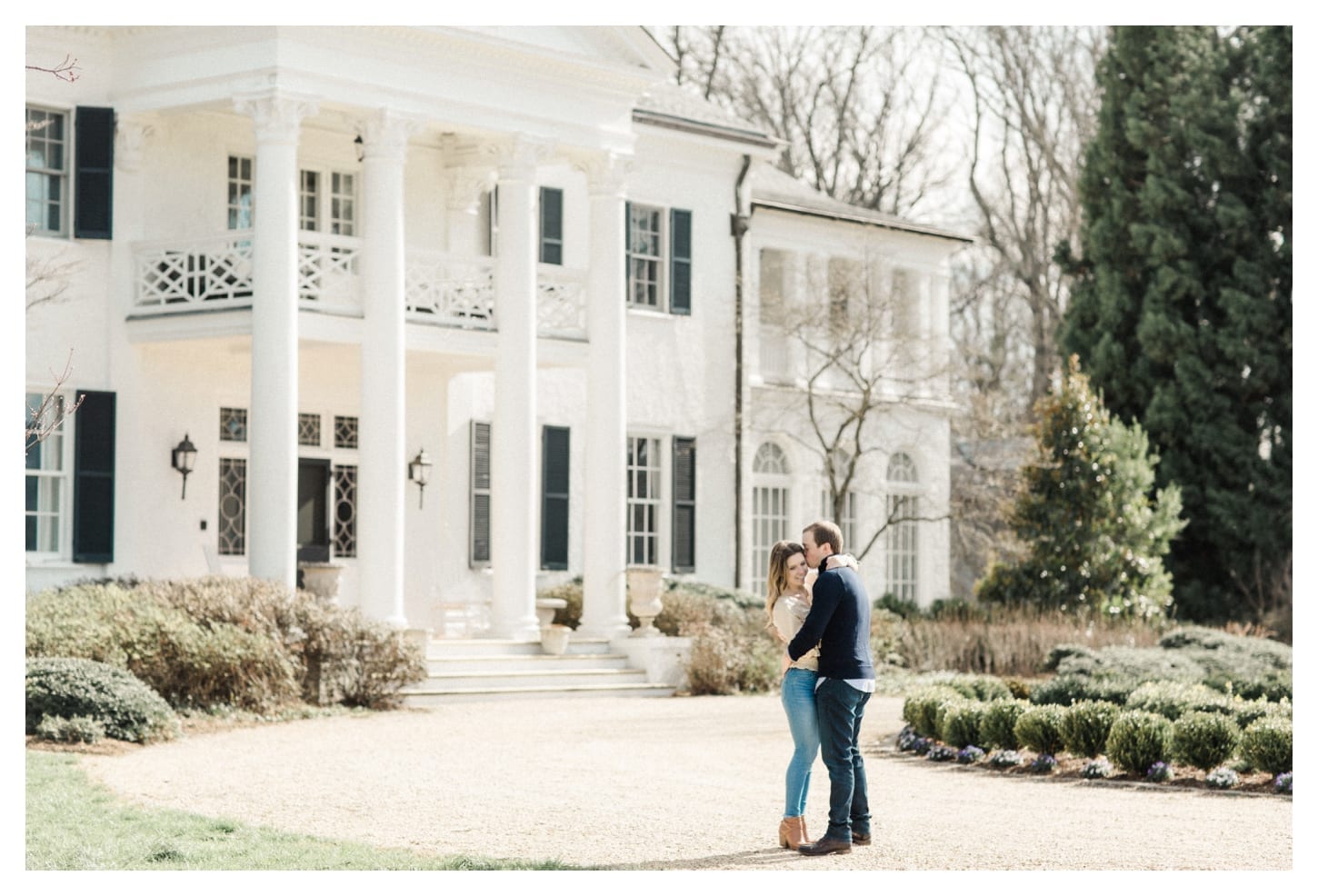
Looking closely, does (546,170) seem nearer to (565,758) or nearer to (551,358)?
(551,358)

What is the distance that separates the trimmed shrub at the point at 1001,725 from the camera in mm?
14516

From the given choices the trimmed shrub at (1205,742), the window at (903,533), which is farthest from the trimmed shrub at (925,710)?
the window at (903,533)

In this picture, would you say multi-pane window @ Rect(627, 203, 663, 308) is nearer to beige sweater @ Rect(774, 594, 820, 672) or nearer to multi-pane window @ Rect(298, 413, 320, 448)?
multi-pane window @ Rect(298, 413, 320, 448)

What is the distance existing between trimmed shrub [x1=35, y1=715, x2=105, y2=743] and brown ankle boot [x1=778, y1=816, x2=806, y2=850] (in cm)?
720

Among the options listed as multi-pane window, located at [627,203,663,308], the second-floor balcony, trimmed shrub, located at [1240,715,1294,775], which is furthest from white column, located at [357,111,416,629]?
trimmed shrub, located at [1240,715,1294,775]

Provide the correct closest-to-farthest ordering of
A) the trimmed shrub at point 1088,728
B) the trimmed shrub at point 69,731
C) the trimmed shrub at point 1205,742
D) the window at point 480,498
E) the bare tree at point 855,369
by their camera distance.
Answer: the trimmed shrub at point 1205,742, the trimmed shrub at point 1088,728, the trimmed shrub at point 69,731, the window at point 480,498, the bare tree at point 855,369

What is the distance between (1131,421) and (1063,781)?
18.9 meters

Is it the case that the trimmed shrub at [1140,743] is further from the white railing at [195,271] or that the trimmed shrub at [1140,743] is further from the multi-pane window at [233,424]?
the multi-pane window at [233,424]

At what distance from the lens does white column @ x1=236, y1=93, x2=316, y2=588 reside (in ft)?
65.9

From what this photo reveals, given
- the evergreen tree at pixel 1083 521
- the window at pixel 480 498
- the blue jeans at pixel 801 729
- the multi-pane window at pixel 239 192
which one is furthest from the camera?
the evergreen tree at pixel 1083 521

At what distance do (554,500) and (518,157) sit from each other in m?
5.18

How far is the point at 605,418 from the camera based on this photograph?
76.0ft

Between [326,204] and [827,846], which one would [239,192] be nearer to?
[326,204]

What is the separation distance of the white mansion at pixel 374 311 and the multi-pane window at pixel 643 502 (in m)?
0.05
